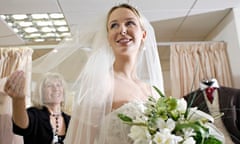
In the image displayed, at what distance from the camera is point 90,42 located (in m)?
0.98

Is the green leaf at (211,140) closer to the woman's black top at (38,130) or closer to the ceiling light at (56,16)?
the woman's black top at (38,130)

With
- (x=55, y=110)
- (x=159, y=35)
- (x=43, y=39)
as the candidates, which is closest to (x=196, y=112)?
(x=55, y=110)

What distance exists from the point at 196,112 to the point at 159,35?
1.94 meters

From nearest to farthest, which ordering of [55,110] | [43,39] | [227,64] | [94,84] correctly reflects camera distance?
1. [94,84]
2. [55,110]
3. [227,64]
4. [43,39]

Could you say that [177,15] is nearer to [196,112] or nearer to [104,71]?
[104,71]

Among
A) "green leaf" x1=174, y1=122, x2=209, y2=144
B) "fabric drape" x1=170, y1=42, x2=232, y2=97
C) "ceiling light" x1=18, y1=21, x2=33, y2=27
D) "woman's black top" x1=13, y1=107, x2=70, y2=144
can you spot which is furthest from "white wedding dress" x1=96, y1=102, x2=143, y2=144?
"ceiling light" x1=18, y1=21, x2=33, y2=27

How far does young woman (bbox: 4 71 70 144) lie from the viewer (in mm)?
1165

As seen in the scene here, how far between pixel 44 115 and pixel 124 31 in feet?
2.42

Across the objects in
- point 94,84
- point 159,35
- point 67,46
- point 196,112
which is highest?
point 159,35

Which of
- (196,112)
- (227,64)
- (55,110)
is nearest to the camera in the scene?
(196,112)

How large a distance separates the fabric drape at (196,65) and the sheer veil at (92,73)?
107cm

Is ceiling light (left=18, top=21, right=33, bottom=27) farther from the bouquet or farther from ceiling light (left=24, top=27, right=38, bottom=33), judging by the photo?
the bouquet

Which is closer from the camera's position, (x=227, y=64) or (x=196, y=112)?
(x=196, y=112)

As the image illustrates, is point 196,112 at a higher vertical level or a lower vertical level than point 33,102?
lower
